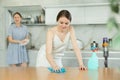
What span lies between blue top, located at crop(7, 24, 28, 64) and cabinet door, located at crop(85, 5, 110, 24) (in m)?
1.23

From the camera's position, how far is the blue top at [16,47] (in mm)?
4191

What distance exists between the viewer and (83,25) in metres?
4.73

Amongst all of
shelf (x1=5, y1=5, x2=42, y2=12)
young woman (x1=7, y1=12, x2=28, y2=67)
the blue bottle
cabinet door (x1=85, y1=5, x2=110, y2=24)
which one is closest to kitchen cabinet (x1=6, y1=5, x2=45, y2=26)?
shelf (x1=5, y1=5, x2=42, y2=12)

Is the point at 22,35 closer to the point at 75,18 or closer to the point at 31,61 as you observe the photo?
the point at 31,61

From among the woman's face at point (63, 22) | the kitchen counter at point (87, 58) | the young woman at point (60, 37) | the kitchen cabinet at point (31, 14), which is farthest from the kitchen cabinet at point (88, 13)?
the woman's face at point (63, 22)

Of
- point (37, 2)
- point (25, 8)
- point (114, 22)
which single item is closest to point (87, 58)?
point (37, 2)

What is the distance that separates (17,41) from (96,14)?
1593 millimetres

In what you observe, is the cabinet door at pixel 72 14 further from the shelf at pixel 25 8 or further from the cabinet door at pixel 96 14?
the shelf at pixel 25 8

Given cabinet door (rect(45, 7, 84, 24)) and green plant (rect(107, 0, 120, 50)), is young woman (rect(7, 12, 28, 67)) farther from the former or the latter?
green plant (rect(107, 0, 120, 50))

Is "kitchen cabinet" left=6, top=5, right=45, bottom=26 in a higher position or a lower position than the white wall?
lower

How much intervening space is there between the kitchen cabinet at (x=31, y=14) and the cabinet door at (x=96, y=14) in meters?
1.01

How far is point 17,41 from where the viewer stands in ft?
13.7

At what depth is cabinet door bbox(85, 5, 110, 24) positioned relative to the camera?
438cm

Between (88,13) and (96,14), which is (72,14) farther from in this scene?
(96,14)
